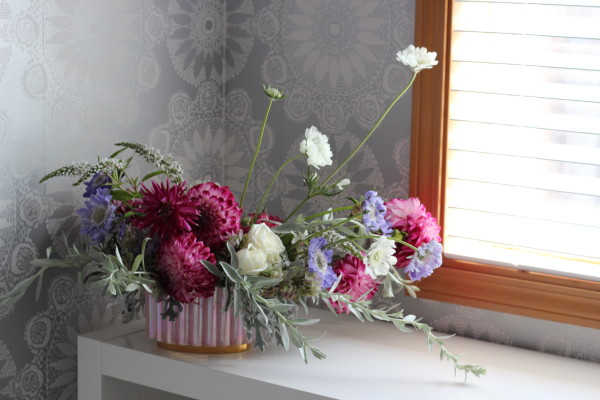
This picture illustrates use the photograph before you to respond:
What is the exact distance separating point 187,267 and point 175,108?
1.72ft

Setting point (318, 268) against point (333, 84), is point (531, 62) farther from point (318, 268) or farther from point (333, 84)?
point (318, 268)

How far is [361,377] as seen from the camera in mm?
1288

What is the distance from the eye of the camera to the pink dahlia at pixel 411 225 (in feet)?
4.44

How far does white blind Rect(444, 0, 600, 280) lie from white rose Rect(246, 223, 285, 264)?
15.9 inches

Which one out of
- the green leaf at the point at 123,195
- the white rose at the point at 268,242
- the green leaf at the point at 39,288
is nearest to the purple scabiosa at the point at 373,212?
the white rose at the point at 268,242

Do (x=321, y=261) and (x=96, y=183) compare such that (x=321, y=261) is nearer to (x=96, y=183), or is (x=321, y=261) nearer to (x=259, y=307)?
(x=259, y=307)

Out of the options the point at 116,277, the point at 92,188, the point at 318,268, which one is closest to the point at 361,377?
the point at 318,268

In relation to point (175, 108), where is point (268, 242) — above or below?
below

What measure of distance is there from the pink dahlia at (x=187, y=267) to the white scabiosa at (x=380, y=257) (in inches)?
8.9

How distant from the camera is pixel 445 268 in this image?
154 cm

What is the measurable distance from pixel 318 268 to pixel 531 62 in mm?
503

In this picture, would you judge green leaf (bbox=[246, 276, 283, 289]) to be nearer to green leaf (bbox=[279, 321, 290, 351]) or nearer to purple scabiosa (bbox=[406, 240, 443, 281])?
green leaf (bbox=[279, 321, 290, 351])

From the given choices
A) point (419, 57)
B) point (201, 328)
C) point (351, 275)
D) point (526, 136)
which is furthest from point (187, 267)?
point (526, 136)

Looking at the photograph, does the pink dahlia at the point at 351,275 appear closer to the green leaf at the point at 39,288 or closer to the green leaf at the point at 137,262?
the green leaf at the point at 137,262
